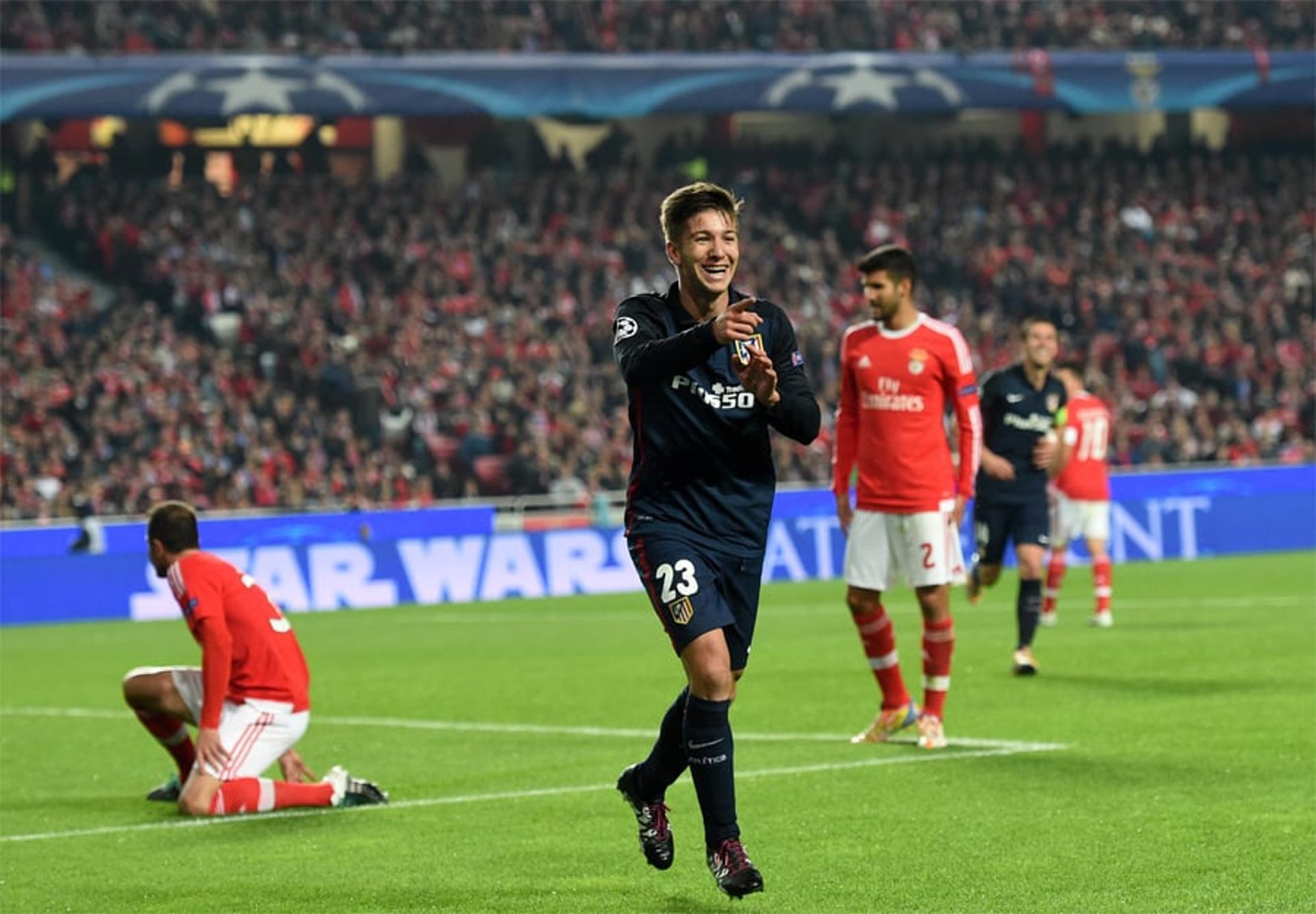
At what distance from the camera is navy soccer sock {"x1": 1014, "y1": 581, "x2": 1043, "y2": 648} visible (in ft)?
48.7

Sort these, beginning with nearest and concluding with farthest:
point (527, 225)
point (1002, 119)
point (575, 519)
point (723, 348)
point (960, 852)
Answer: point (723, 348) < point (960, 852) < point (575, 519) < point (527, 225) < point (1002, 119)

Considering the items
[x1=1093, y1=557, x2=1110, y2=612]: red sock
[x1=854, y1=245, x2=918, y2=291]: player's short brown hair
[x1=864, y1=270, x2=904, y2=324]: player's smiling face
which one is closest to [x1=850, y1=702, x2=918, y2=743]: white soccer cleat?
[x1=864, y1=270, x2=904, y2=324]: player's smiling face

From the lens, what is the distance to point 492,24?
136 ft

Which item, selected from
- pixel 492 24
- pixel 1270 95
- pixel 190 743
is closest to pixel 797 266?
pixel 492 24

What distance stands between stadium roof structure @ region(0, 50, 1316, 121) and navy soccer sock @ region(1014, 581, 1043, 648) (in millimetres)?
23951

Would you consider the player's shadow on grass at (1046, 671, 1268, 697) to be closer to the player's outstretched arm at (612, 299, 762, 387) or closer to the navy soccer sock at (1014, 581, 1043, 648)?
the navy soccer sock at (1014, 581, 1043, 648)

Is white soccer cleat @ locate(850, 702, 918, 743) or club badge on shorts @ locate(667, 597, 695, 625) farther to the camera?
white soccer cleat @ locate(850, 702, 918, 743)

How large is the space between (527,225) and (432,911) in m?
33.1

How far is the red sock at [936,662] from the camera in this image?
11383 mm

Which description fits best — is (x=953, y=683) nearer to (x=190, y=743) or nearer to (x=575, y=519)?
(x=190, y=743)

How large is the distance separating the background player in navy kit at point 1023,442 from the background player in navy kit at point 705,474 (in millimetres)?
7890

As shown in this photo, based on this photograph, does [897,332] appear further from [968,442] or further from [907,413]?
[968,442]

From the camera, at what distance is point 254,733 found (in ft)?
32.7

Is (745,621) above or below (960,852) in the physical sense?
above
